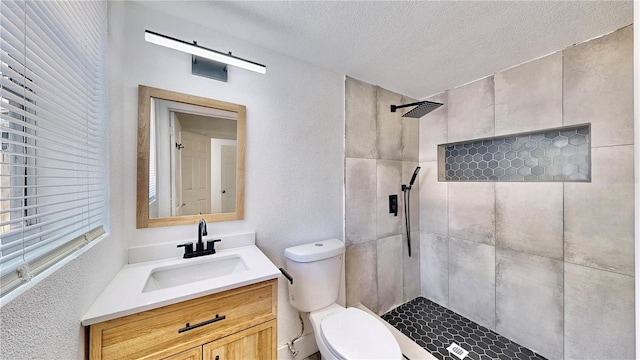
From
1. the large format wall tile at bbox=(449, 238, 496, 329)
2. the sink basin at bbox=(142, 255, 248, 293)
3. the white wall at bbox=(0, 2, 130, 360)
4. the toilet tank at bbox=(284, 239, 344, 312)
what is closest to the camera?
the white wall at bbox=(0, 2, 130, 360)

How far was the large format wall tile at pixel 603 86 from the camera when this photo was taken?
4.31 feet

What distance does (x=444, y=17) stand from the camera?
1297mm

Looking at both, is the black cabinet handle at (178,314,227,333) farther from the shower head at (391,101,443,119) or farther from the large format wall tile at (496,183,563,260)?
the large format wall tile at (496,183,563,260)

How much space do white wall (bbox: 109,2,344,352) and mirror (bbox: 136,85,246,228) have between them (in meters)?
0.05

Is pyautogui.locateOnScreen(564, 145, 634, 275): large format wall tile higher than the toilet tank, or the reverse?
pyautogui.locateOnScreen(564, 145, 634, 275): large format wall tile

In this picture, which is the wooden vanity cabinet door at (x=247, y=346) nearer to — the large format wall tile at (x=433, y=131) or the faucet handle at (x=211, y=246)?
the faucet handle at (x=211, y=246)

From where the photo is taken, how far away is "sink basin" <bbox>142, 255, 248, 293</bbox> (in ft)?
3.89

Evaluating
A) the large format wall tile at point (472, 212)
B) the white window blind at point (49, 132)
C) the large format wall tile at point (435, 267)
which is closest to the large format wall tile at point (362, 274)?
the large format wall tile at point (435, 267)

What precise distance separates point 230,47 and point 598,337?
3.01 metres

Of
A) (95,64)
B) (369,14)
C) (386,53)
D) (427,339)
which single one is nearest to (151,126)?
(95,64)

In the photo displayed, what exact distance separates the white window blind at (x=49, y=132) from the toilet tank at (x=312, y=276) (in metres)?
1.04

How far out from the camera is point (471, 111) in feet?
6.70

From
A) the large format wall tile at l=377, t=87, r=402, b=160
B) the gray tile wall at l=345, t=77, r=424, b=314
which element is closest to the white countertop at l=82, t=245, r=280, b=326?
the gray tile wall at l=345, t=77, r=424, b=314

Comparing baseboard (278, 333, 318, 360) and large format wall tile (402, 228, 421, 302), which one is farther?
large format wall tile (402, 228, 421, 302)
